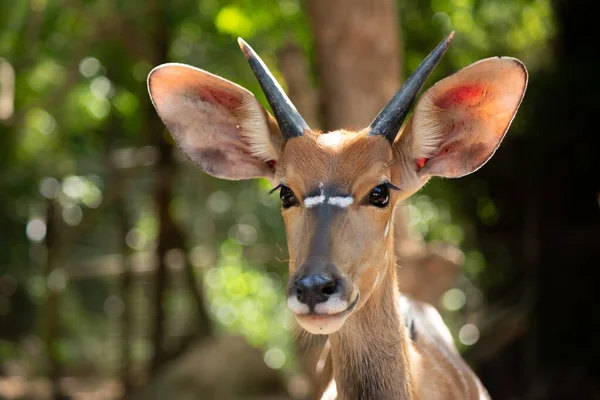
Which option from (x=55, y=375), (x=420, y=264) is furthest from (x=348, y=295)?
(x=55, y=375)

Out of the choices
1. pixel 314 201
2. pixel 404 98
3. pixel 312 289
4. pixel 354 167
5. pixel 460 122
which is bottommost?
pixel 312 289

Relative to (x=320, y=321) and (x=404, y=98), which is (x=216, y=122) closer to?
(x=404, y=98)

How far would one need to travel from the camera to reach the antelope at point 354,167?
3.45 metres

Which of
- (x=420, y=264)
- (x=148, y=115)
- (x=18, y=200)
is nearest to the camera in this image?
(x=420, y=264)

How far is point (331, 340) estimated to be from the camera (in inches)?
151

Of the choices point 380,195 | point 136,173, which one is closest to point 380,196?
point 380,195

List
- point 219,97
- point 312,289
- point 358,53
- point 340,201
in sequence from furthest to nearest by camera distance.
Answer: point 358,53
point 219,97
point 340,201
point 312,289

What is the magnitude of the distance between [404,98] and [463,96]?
Answer: 0.27 m

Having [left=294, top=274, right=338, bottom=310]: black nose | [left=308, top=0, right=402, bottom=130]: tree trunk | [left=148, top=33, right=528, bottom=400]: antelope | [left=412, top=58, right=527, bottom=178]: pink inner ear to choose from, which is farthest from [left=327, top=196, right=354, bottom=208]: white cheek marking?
[left=308, top=0, right=402, bottom=130]: tree trunk

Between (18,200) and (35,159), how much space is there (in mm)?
549

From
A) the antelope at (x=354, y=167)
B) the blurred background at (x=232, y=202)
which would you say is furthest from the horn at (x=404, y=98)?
the blurred background at (x=232, y=202)

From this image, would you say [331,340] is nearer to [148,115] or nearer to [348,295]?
[348,295]

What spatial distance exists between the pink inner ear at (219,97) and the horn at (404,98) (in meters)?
0.61

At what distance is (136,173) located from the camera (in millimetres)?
11328
